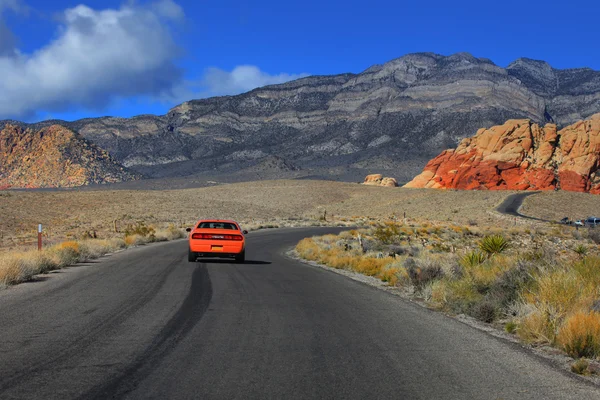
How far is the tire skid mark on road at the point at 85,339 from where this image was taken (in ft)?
19.8

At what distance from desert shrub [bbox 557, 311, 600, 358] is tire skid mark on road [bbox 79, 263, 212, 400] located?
4.94m

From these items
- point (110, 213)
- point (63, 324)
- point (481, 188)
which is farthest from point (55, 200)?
point (63, 324)

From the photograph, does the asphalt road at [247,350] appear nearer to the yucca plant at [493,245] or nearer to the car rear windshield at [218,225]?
the car rear windshield at [218,225]

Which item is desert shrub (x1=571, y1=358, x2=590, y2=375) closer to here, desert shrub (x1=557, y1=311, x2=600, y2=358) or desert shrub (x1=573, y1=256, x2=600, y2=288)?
desert shrub (x1=557, y1=311, x2=600, y2=358)

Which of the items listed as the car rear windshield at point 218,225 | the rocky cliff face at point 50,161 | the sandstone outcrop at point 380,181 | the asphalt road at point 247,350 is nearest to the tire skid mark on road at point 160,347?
the asphalt road at point 247,350

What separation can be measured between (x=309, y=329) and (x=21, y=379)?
4.11 m

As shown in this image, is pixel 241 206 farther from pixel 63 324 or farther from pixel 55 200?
pixel 63 324

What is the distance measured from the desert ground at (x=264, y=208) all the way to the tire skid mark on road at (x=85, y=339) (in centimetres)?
3210

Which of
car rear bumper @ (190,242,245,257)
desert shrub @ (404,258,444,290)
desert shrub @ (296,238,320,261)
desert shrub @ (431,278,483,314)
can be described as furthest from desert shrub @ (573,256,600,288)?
desert shrub @ (296,238,320,261)

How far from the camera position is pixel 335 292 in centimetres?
1369

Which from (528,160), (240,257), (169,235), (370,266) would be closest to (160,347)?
(370,266)

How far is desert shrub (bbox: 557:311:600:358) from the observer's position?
7594mm

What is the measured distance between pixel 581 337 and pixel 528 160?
98092 mm

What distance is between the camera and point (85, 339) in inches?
310
